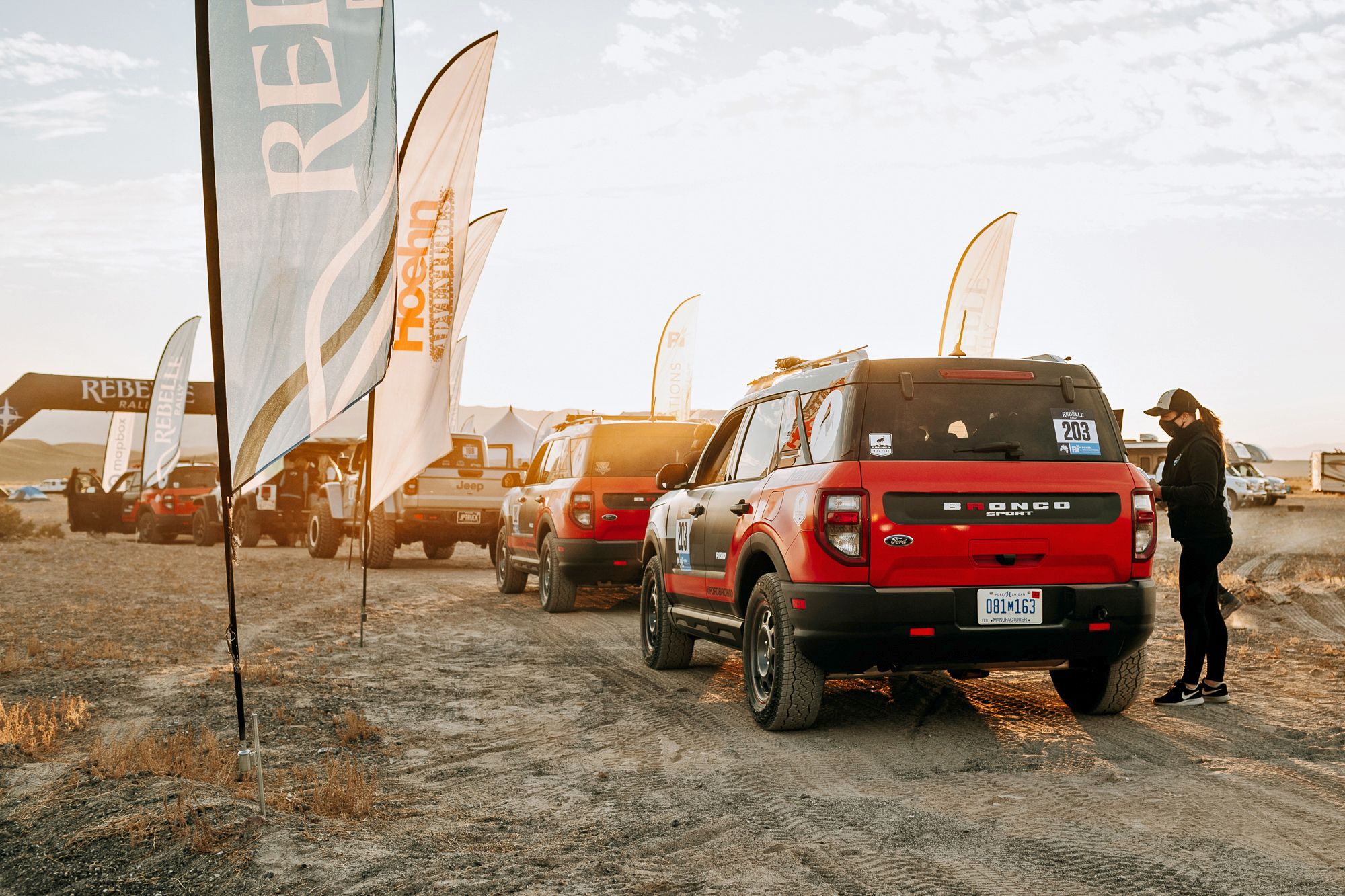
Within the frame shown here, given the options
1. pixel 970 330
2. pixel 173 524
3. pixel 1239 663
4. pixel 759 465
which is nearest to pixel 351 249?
pixel 759 465

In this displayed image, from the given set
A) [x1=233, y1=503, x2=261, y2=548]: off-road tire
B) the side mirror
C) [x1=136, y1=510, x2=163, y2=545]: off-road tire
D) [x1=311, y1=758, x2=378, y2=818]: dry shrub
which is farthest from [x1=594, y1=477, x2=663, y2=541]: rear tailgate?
[x1=136, y1=510, x2=163, y2=545]: off-road tire

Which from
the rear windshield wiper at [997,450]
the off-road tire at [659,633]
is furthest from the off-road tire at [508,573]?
the rear windshield wiper at [997,450]

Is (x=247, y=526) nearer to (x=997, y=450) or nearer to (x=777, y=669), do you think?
(x=777, y=669)

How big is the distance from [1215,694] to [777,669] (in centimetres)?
294

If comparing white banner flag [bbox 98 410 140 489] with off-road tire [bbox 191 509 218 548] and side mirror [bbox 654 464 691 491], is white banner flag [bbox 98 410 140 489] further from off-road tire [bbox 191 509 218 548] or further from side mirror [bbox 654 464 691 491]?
side mirror [bbox 654 464 691 491]

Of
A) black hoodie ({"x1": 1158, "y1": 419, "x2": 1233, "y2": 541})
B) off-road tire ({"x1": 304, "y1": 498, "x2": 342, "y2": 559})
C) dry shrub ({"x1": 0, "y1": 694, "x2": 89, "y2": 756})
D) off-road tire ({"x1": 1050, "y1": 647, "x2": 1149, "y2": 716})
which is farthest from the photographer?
off-road tire ({"x1": 304, "y1": 498, "x2": 342, "y2": 559})

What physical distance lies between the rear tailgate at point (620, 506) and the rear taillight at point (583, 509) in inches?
1.7

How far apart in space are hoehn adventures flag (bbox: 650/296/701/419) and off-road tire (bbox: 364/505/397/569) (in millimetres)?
12105

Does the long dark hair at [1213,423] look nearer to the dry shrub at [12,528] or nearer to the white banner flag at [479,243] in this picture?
the white banner flag at [479,243]

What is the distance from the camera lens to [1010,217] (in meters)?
19.5

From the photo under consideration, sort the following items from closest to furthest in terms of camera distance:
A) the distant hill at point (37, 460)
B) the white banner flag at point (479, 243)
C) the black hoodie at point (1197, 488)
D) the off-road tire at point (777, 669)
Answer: the off-road tire at point (777, 669)
the black hoodie at point (1197, 488)
the white banner flag at point (479, 243)
the distant hill at point (37, 460)

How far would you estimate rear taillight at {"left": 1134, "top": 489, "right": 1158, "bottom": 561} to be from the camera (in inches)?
228

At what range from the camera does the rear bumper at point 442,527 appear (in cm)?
1755

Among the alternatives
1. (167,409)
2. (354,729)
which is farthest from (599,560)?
(167,409)
